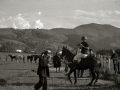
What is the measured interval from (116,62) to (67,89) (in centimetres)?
1026

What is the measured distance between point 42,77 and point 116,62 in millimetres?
12126

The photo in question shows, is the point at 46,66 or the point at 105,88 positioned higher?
the point at 46,66

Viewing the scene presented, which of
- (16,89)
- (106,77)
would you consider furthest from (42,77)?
(106,77)

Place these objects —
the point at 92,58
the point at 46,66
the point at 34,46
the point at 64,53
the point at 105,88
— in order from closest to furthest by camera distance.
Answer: the point at 46,66, the point at 105,88, the point at 92,58, the point at 64,53, the point at 34,46

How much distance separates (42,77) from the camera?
33.6 ft

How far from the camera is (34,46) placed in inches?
7859

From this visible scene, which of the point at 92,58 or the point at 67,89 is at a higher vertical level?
the point at 92,58

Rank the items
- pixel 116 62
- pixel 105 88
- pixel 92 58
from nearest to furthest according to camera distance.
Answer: pixel 105 88
pixel 92 58
pixel 116 62

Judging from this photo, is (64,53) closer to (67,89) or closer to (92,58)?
(92,58)

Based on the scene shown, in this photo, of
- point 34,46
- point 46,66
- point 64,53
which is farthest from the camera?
point 34,46

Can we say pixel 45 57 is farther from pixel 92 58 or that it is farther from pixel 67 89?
pixel 92 58

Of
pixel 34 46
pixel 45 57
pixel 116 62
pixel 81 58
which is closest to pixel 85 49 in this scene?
pixel 81 58

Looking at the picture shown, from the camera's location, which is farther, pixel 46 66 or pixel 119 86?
pixel 119 86

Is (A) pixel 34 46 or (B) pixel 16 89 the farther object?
(A) pixel 34 46
